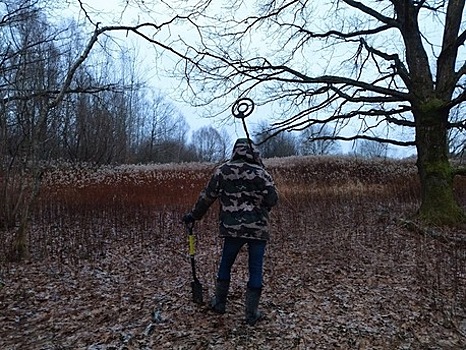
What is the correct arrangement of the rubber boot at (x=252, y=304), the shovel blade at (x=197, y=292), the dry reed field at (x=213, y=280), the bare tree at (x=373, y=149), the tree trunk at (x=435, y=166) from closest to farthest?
the dry reed field at (x=213, y=280), the rubber boot at (x=252, y=304), the shovel blade at (x=197, y=292), the tree trunk at (x=435, y=166), the bare tree at (x=373, y=149)

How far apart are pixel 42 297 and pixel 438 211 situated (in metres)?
7.02

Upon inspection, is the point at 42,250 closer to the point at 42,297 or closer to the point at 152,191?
the point at 42,297

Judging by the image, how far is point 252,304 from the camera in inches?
163

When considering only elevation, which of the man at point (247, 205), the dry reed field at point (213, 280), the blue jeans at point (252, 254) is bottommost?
the dry reed field at point (213, 280)

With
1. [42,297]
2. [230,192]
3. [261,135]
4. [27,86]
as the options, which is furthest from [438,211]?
[27,86]

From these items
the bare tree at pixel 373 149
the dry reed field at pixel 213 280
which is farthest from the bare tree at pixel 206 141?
the dry reed field at pixel 213 280

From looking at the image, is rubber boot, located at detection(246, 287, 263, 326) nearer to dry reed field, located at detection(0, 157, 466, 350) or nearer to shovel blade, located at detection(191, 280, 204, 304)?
dry reed field, located at detection(0, 157, 466, 350)

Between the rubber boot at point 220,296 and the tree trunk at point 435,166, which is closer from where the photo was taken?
the rubber boot at point 220,296

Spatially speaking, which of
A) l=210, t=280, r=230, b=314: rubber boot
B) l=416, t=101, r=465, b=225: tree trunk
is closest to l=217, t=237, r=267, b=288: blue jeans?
l=210, t=280, r=230, b=314: rubber boot

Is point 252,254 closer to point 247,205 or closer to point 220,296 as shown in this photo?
point 247,205

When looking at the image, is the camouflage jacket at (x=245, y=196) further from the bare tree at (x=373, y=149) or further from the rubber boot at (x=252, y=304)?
the bare tree at (x=373, y=149)

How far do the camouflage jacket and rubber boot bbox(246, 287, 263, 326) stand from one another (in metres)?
0.54

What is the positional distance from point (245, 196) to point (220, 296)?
110 centimetres

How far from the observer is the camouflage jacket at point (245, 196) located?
4027mm
